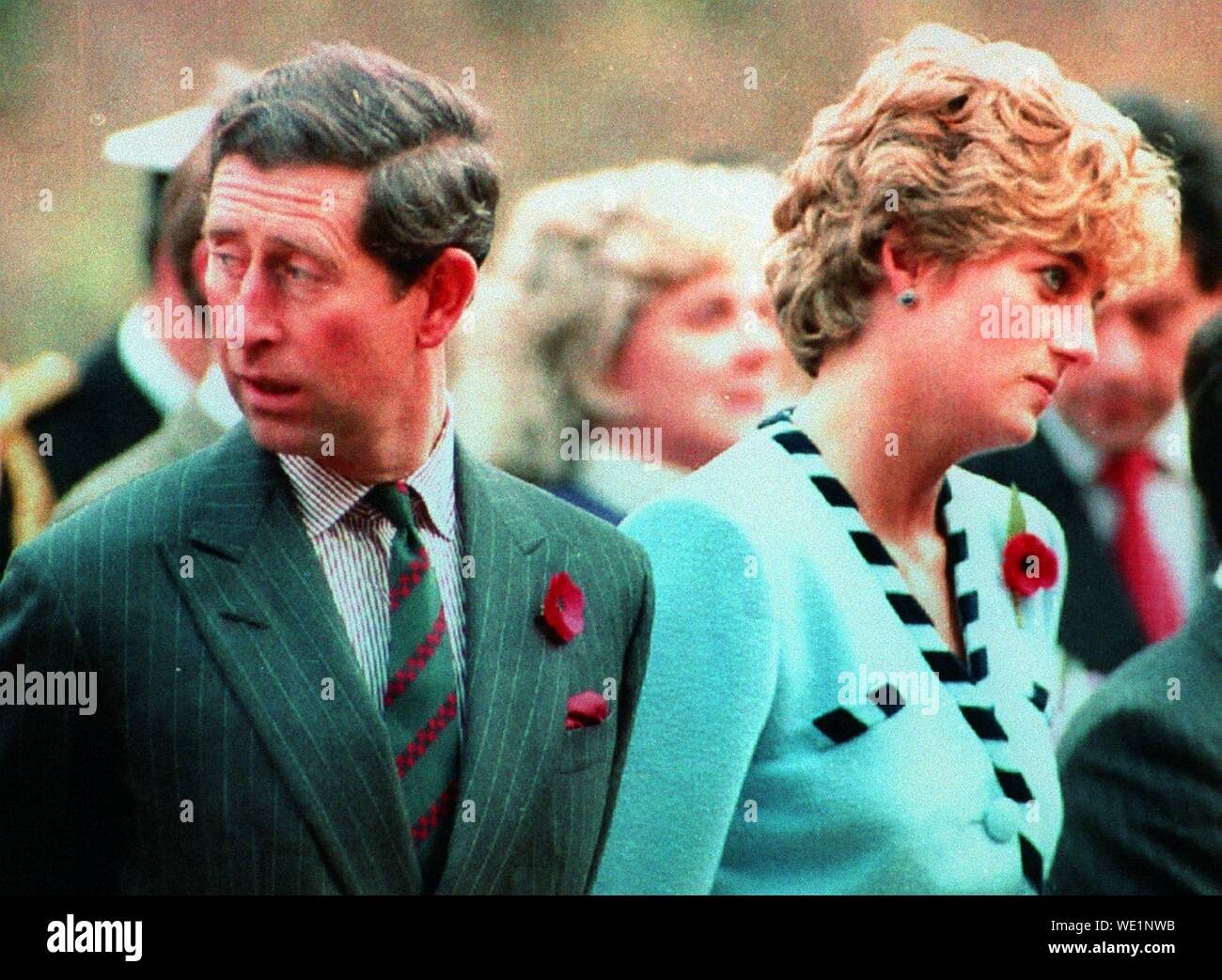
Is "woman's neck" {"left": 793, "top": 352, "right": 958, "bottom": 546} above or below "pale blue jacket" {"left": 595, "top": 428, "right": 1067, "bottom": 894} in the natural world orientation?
above

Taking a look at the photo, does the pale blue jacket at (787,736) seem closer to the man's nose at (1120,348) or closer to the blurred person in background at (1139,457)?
the blurred person in background at (1139,457)

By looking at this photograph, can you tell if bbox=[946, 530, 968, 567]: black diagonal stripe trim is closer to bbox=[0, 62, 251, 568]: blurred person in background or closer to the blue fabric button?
the blue fabric button

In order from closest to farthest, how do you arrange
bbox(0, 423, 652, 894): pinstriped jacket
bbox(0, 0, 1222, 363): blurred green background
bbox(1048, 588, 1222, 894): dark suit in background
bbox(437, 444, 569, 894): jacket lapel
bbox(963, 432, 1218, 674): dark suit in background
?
bbox(0, 423, 652, 894): pinstriped jacket < bbox(437, 444, 569, 894): jacket lapel < bbox(0, 0, 1222, 363): blurred green background < bbox(1048, 588, 1222, 894): dark suit in background < bbox(963, 432, 1218, 674): dark suit in background

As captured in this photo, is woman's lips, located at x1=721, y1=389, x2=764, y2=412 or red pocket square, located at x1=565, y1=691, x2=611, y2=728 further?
woman's lips, located at x1=721, y1=389, x2=764, y2=412

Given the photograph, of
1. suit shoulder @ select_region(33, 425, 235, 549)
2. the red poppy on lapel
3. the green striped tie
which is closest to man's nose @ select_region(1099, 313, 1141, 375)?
the red poppy on lapel

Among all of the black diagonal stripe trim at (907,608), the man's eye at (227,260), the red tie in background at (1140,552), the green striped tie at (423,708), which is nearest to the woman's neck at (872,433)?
the black diagonal stripe trim at (907,608)

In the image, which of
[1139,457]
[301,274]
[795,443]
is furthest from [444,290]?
[1139,457]

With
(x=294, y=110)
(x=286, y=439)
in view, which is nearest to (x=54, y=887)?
(x=286, y=439)

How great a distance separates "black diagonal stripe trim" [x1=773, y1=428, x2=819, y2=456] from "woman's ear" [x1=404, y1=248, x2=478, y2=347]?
1.71 feet

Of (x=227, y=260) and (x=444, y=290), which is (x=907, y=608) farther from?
(x=227, y=260)

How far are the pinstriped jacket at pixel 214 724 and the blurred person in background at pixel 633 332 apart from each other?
2.08 ft

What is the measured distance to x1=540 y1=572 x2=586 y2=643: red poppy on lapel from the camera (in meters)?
2.98

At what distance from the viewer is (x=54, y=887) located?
2.88 meters
